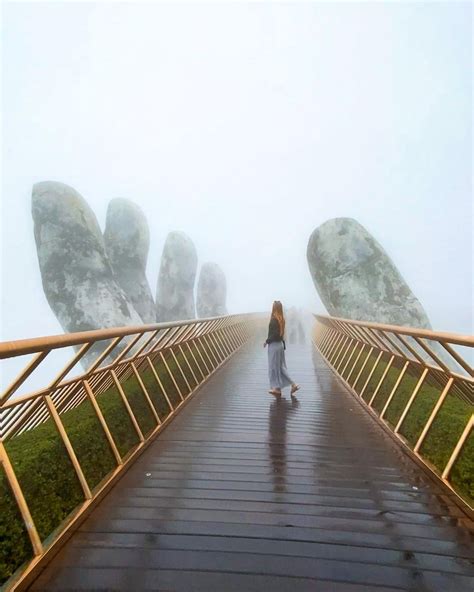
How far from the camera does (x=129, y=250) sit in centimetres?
2741

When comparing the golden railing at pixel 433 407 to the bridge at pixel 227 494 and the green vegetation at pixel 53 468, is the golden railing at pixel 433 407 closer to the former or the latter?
the bridge at pixel 227 494

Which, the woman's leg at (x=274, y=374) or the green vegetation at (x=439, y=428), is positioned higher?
the green vegetation at (x=439, y=428)

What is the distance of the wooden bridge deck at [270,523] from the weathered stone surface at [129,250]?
22465mm

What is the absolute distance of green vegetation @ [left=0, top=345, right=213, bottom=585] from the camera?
2.68m

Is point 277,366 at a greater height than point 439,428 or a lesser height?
lesser

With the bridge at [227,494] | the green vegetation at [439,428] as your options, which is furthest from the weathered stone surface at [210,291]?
the bridge at [227,494]

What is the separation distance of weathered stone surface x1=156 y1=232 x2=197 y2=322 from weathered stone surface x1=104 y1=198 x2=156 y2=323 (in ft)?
8.17

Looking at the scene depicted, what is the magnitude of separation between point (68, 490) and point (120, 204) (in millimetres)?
25638

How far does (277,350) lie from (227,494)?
174 inches

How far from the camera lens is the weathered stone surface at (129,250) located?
2714cm

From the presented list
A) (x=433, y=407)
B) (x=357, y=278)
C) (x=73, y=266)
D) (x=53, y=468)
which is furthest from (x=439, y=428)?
(x=73, y=266)

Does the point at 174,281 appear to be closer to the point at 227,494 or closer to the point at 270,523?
the point at 227,494

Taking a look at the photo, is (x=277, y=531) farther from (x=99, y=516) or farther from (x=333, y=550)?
(x=99, y=516)

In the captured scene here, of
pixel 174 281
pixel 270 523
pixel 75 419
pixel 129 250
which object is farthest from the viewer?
pixel 174 281
